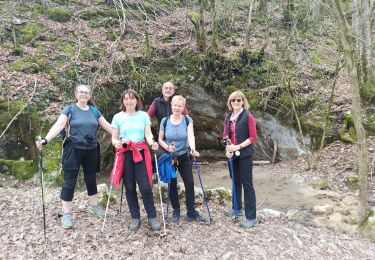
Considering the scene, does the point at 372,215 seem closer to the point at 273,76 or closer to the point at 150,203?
the point at 150,203

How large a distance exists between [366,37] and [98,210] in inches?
411

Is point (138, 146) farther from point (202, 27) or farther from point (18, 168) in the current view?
point (202, 27)

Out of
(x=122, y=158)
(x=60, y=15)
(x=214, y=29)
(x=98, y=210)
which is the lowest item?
(x=98, y=210)

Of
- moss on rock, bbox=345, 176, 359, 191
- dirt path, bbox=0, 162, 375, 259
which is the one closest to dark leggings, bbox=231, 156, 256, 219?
dirt path, bbox=0, 162, 375, 259

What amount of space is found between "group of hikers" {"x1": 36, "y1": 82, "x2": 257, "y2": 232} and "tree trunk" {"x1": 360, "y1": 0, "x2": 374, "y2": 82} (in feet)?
26.8

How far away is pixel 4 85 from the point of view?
9.54 m

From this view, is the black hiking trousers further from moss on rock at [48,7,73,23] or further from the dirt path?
moss on rock at [48,7,73,23]

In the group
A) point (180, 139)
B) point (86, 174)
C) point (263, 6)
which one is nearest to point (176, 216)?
point (180, 139)

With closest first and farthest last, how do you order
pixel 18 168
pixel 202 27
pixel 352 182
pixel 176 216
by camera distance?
pixel 176 216
pixel 18 168
pixel 352 182
pixel 202 27

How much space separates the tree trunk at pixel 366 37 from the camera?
11.2 meters

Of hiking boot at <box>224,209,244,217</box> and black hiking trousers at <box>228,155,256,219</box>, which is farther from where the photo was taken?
hiking boot at <box>224,209,244,217</box>

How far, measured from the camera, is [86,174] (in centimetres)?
500

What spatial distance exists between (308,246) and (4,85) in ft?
29.0

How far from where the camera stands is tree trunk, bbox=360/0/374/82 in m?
11.2
